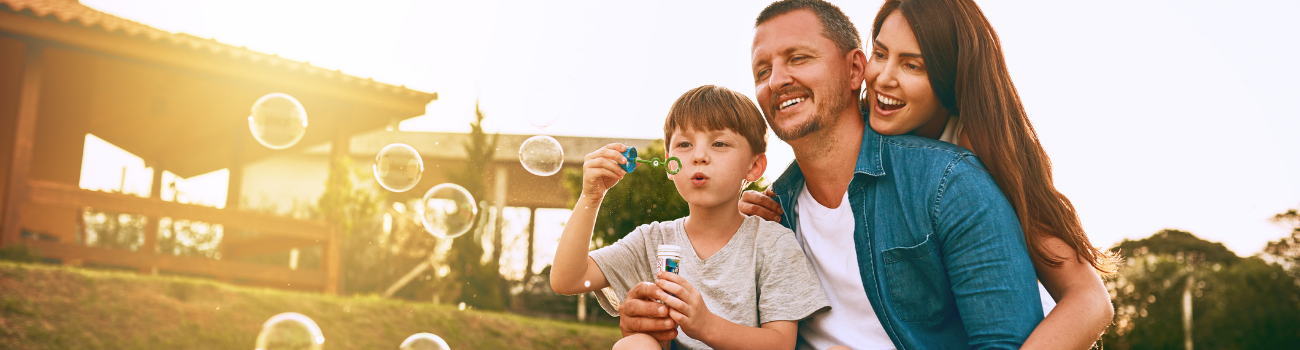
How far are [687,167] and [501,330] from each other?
232 inches

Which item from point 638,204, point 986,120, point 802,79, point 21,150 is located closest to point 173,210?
point 21,150

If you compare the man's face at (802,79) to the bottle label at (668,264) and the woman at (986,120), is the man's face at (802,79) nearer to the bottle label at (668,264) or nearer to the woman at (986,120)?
the woman at (986,120)

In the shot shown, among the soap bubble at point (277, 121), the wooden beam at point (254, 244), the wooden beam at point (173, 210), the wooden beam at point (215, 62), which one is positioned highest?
the wooden beam at point (215, 62)

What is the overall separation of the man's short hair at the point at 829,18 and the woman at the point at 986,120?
110 mm

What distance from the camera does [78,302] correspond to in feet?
19.1

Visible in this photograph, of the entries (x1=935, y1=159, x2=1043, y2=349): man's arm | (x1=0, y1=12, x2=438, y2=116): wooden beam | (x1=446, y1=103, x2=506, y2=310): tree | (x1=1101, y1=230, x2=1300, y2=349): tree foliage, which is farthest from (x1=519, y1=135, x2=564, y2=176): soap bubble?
(x1=1101, y1=230, x2=1300, y2=349): tree foliage

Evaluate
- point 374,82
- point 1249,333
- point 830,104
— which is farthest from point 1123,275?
point 830,104

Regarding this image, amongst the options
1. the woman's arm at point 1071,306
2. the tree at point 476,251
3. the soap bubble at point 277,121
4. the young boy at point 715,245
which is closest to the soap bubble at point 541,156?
the young boy at point 715,245

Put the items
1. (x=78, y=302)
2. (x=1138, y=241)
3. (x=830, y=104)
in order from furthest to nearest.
Result: (x=1138, y=241)
(x=78, y=302)
(x=830, y=104)

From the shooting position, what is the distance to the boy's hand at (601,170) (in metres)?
1.74

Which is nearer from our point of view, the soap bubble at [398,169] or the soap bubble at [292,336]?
the soap bubble at [292,336]

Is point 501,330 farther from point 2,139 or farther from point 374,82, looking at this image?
point 2,139

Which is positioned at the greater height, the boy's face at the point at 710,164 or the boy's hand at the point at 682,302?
the boy's face at the point at 710,164

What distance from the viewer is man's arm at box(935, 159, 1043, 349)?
1584 mm
